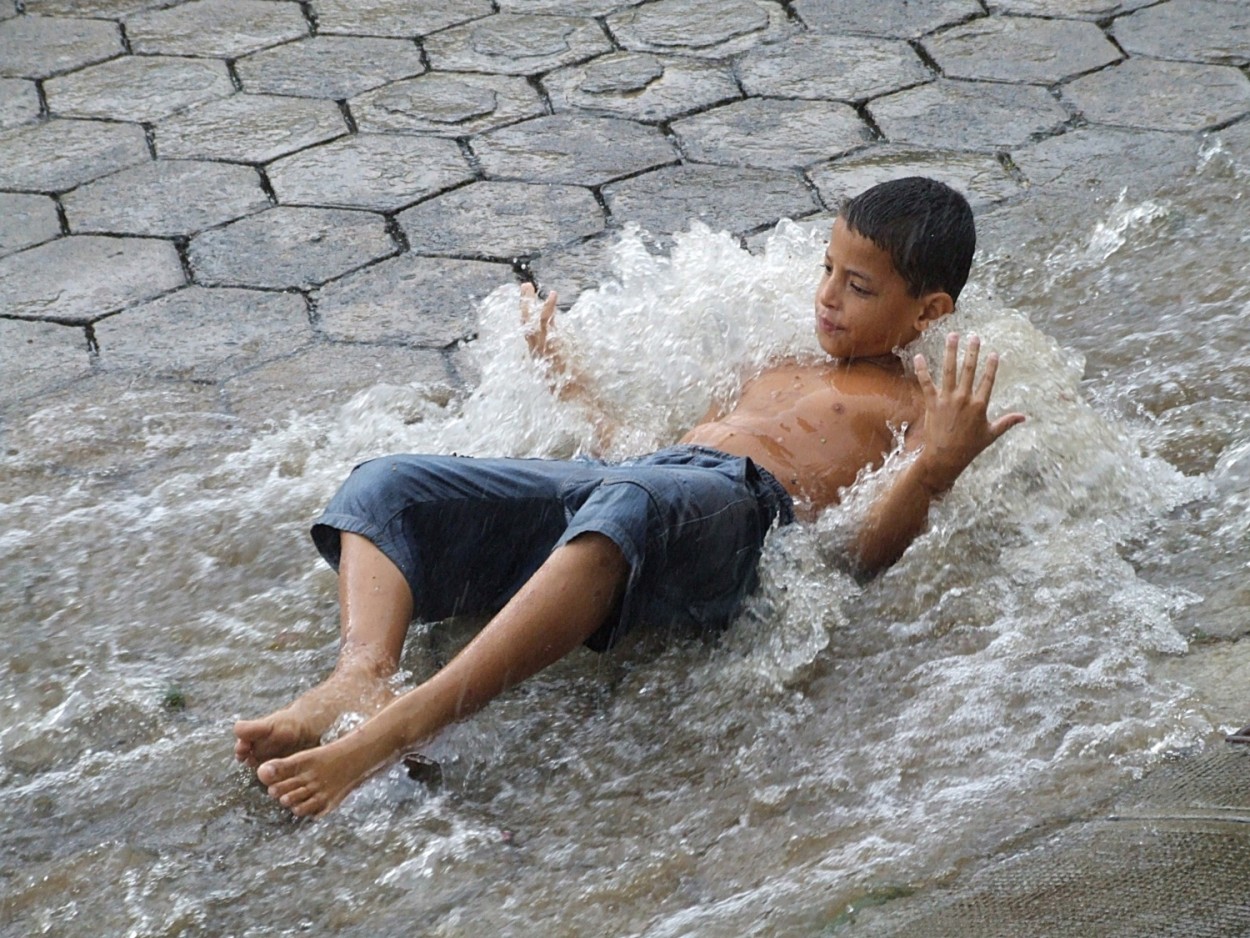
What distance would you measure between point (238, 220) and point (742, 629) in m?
2.32

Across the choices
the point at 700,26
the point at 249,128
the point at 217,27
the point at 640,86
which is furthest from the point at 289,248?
the point at 700,26

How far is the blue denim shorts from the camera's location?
2.65m

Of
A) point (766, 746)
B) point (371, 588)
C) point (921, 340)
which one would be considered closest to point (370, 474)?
point (371, 588)

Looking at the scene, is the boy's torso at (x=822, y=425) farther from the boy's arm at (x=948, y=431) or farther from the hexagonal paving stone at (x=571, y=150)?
the hexagonal paving stone at (x=571, y=150)

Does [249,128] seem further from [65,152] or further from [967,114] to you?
[967,114]

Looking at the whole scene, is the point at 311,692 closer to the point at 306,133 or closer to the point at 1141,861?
the point at 1141,861

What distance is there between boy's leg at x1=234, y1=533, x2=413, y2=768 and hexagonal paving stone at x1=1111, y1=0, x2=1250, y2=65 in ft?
12.2

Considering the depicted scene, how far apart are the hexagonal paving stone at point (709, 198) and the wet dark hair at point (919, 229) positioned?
1.23 meters

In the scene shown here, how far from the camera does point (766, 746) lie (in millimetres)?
2539

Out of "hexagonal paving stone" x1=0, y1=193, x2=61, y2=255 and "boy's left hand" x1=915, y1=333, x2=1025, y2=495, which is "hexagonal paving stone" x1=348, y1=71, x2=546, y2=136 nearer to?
"hexagonal paving stone" x1=0, y1=193, x2=61, y2=255

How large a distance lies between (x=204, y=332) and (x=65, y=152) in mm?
1244

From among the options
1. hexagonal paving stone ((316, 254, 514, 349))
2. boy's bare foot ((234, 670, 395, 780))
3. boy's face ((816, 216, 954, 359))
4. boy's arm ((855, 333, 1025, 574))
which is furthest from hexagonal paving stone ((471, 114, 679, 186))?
boy's bare foot ((234, 670, 395, 780))

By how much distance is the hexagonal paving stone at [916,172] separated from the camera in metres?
4.51

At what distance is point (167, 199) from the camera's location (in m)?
4.58
